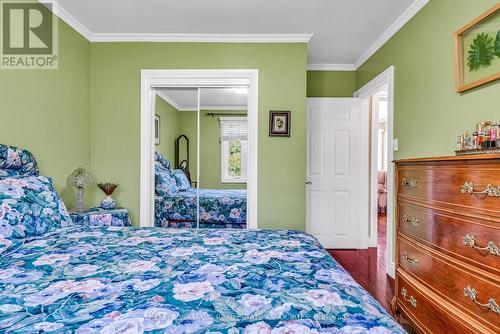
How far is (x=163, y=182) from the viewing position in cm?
349

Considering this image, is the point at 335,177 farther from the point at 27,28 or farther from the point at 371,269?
the point at 27,28

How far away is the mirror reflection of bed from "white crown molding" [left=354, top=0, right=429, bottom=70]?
1683 mm

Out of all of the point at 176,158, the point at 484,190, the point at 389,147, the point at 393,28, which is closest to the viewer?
the point at 484,190

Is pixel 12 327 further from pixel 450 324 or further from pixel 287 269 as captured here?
pixel 450 324

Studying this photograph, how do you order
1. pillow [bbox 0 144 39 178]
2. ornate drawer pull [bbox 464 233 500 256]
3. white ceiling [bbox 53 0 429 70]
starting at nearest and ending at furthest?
ornate drawer pull [bbox 464 233 500 256] → pillow [bbox 0 144 39 178] → white ceiling [bbox 53 0 429 70]

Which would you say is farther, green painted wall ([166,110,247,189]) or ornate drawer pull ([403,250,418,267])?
green painted wall ([166,110,247,189])

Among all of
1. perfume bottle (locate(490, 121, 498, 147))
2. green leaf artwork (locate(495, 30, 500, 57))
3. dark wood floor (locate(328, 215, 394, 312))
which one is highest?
green leaf artwork (locate(495, 30, 500, 57))

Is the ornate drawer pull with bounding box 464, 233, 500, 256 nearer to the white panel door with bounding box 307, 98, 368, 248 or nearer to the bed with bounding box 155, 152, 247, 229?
the bed with bounding box 155, 152, 247, 229


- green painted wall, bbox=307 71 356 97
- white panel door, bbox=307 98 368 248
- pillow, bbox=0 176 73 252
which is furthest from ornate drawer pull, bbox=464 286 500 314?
green painted wall, bbox=307 71 356 97

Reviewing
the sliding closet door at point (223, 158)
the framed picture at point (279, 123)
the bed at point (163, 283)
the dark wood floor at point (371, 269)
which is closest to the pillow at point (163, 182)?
the sliding closet door at point (223, 158)

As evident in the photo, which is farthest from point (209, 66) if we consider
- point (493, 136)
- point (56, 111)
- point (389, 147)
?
point (493, 136)

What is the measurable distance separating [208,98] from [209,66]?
0.37m

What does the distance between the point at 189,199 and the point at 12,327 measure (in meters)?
2.70

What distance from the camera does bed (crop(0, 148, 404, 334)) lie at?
2.59 ft
